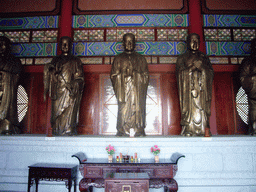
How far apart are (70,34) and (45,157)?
305 centimetres

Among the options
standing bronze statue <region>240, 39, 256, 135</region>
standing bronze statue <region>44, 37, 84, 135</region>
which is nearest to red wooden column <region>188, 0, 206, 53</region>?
standing bronze statue <region>240, 39, 256, 135</region>

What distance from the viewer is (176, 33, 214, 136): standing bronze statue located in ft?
13.6

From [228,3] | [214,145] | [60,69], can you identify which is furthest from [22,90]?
[228,3]

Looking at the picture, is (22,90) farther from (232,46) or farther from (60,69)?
(232,46)

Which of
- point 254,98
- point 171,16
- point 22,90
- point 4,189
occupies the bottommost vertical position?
point 4,189

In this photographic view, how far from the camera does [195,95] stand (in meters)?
4.20

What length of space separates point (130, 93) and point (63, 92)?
1.31m

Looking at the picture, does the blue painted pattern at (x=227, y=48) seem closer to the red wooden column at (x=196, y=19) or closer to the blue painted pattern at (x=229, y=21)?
the red wooden column at (x=196, y=19)

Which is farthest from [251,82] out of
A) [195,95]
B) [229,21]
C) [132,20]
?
[132,20]

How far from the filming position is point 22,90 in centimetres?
539

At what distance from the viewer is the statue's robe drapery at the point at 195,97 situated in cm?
414

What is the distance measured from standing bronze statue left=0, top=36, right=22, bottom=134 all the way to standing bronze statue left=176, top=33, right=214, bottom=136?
342cm

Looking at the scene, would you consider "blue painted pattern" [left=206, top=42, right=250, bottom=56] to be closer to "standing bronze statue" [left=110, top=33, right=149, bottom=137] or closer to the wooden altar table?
"standing bronze statue" [left=110, top=33, right=149, bottom=137]

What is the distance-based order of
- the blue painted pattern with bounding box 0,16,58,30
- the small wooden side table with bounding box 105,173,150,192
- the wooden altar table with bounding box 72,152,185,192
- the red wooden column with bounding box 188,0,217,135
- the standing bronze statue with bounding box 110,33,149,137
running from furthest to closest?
1. the blue painted pattern with bounding box 0,16,58,30
2. the red wooden column with bounding box 188,0,217,135
3. the standing bronze statue with bounding box 110,33,149,137
4. the wooden altar table with bounding box 72,152,185,192
5. the small wooden side table with bounding box 105,173,150,192
